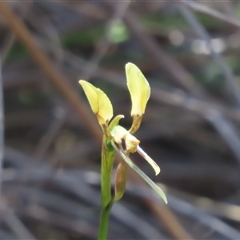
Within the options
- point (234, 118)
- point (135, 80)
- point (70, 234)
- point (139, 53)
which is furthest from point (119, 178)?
point (139, 53)

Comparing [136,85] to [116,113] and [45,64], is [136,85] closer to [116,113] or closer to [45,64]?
[45,64]

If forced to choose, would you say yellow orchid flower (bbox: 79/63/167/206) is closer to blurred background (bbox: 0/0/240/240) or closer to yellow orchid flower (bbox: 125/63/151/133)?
yellow orchid flower (bbox: 125/63/151/133)

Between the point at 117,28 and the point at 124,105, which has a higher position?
the point at 117,28

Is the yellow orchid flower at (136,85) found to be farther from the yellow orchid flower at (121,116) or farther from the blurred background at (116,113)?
the blurred background at (116,113)

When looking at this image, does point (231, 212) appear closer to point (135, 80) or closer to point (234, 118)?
point (234, 118)

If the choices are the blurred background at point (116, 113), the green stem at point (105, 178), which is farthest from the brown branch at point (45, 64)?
the green stem at point (105, 178)

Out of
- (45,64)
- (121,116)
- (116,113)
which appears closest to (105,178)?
(121,116)

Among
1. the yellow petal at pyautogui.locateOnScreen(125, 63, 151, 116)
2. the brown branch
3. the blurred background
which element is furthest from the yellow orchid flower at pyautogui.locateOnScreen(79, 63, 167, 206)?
the blurred background
